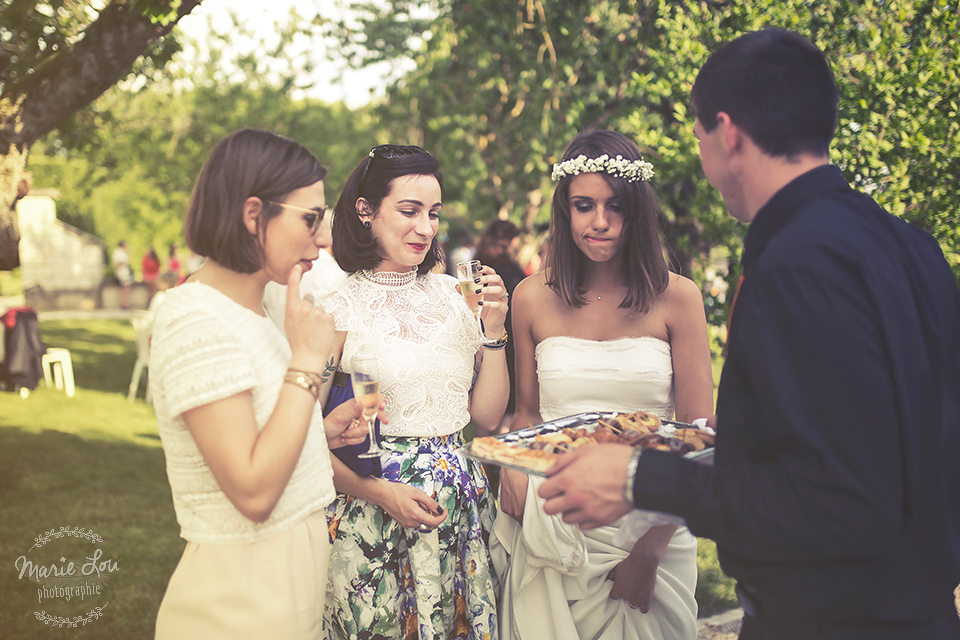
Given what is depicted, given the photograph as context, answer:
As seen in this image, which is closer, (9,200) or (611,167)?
(611,167)

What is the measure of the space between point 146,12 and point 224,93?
69.6ft

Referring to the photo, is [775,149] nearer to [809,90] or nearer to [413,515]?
[809,90]

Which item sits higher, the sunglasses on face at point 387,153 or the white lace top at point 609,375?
the sunglasses on face at point 387,153

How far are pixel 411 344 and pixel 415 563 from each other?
0.87 m

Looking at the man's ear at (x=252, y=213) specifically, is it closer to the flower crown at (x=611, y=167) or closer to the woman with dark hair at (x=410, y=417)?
the woman with dark hair at (x=410, y=417)

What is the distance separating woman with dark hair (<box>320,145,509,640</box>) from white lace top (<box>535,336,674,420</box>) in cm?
25

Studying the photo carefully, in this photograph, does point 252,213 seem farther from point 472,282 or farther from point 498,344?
point 498,344

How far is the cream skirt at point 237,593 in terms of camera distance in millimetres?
1886

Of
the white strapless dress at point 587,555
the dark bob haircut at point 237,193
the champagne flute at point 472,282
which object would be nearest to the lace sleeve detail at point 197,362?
the dark bob haircut at point 237,193

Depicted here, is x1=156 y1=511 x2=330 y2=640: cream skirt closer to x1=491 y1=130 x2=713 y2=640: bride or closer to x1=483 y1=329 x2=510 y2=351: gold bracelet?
x1=491 y1=130 x2=713 y2=640: bride

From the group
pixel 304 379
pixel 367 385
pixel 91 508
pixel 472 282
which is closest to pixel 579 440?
pixel 367 385

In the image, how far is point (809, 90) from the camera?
1555 millimetres

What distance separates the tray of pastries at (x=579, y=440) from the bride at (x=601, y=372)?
646mm

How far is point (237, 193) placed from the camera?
1.86m
